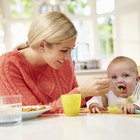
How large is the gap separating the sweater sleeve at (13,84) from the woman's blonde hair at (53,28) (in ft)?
0.68

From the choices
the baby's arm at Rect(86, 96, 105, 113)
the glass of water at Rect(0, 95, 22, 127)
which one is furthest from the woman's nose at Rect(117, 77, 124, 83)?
the glass of water at Rect(0, 95, 22, 127)

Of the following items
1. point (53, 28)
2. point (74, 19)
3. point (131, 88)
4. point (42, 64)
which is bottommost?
point (131, 88)

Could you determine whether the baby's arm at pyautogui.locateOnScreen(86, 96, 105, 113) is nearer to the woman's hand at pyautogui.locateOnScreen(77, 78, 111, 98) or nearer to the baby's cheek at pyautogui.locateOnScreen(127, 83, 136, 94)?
the woman's hand at pyautogui.locateOnScreen(77, 78, 111, 98)

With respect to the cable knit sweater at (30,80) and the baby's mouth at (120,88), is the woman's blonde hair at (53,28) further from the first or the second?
the baby's mouth at (120,88)

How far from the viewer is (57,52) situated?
5.08ft

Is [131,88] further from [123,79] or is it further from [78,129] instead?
[78,129]

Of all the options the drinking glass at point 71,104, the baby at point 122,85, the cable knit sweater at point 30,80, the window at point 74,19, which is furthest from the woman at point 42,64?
the window at point 74,19

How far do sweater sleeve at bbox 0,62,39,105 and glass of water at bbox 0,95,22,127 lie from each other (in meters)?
0.34

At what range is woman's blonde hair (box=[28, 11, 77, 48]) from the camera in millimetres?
1475

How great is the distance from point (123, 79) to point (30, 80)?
0.51 m

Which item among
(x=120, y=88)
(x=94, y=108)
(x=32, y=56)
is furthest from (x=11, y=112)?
(x=120, y=88)

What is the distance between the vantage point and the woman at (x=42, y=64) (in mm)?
1441

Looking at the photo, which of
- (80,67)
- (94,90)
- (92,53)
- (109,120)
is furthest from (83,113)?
(92,53)

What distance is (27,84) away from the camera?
155 cm
